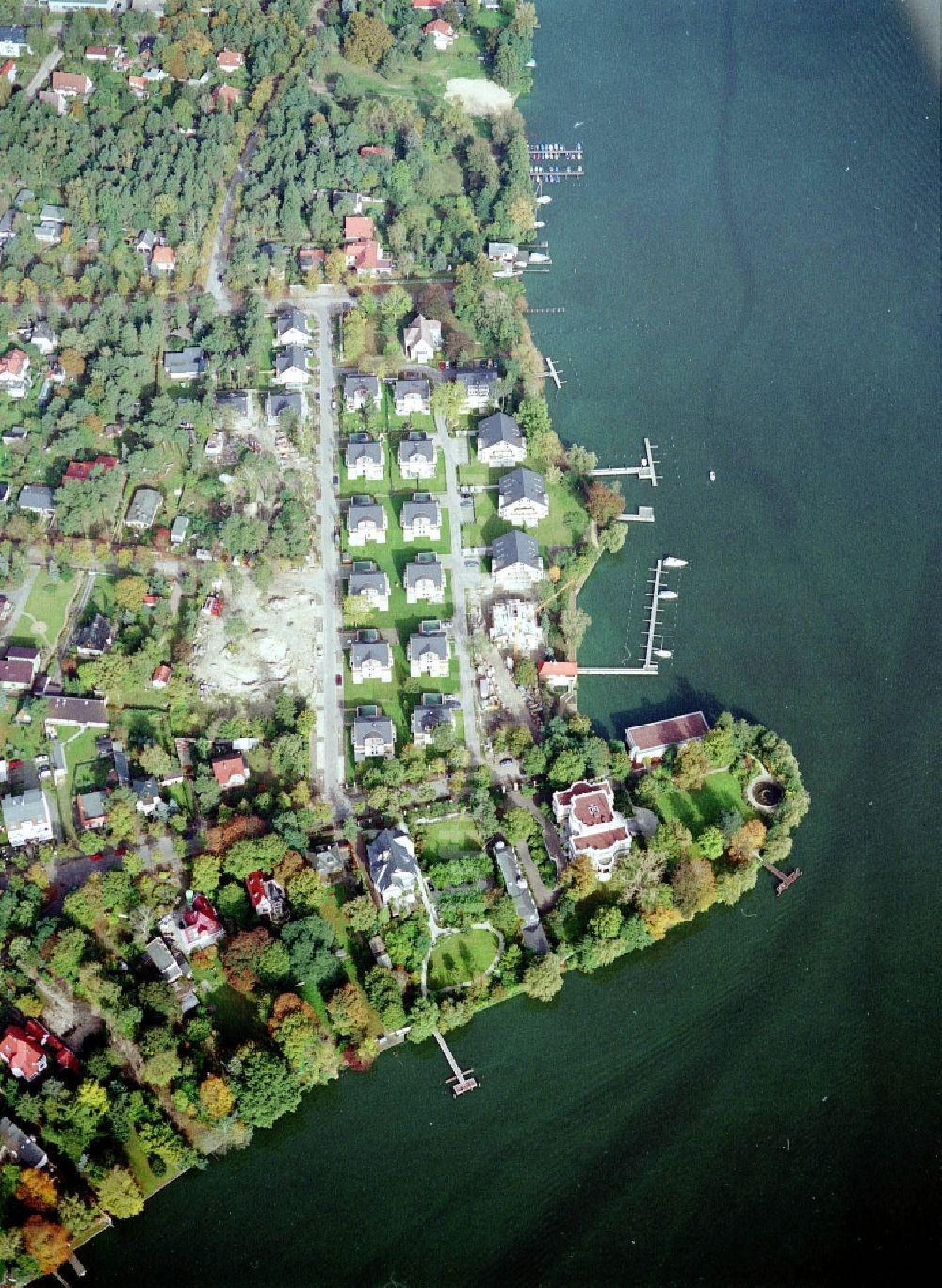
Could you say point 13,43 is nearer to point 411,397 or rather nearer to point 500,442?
point 411,397

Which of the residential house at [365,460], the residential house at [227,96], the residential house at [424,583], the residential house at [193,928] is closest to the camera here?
the residential house at [193,928]

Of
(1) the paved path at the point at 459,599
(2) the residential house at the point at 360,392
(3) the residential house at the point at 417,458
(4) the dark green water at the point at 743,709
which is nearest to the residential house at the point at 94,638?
(1) the paved path at the point at 459,599

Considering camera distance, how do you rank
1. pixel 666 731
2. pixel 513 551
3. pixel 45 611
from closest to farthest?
pixel 666 731 < pixel 45 611 < pixel 513 551

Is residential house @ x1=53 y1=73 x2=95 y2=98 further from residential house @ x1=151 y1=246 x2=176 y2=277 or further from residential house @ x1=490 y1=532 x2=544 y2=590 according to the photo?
residential house @ x1=490 y1=532 x2=544 y2=590

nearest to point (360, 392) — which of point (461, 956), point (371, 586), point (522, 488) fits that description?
point (522, 488)

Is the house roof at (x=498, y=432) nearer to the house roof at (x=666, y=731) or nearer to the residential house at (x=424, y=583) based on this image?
the residential house at (x=424, y=583)
